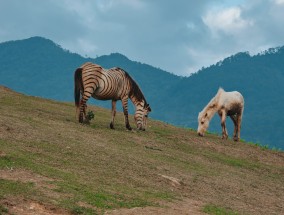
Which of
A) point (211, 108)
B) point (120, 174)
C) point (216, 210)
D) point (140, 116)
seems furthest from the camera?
point (211, 108)

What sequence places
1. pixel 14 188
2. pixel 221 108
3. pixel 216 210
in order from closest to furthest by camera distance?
1. pixel 14 188
2. pixel 216 210
3. pixel 221 108

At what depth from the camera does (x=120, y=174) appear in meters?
14.9

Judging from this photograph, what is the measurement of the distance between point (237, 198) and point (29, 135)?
787 cm

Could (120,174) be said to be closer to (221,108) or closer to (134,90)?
(134,90)

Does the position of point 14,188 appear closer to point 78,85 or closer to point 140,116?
A: point 78,85

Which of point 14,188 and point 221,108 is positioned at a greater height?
point 221,108

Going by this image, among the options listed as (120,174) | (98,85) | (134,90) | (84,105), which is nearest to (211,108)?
(134,90)

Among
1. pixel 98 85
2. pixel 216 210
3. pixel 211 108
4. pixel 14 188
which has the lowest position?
pixel 14 188

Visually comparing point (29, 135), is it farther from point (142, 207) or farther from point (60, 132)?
point (142, 207)

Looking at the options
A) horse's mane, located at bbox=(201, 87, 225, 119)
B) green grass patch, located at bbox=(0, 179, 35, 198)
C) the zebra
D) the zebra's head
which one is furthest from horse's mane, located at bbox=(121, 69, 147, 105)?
green grass patch, located at bbox=(0, 179, 35, 198)

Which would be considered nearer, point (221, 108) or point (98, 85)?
point (98, 85)

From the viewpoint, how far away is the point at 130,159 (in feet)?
56.6

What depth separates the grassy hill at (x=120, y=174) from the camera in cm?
1133

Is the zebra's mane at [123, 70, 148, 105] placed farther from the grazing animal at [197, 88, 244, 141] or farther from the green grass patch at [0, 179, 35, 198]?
the green grass patch at [0, 179, 35, 198]
